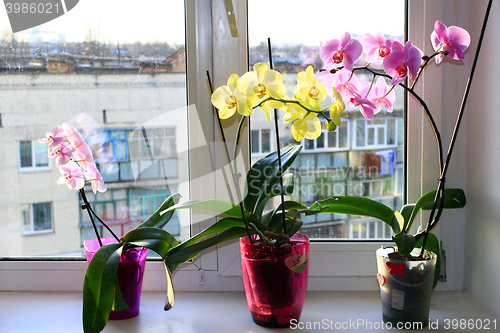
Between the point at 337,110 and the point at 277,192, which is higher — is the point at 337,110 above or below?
above

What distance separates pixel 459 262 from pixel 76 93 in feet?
4.05

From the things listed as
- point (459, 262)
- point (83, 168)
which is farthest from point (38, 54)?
point (459, 262)

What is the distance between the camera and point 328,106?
0.83 metres

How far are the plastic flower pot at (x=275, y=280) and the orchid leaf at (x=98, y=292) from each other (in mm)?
294

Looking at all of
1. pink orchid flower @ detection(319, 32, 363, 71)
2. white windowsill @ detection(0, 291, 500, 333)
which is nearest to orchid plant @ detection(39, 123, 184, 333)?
white windowsill @ detection(0, 291, 500, 333)

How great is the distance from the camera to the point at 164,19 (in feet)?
3.64

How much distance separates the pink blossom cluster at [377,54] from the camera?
0.73 meters

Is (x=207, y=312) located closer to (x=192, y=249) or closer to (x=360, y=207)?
(x=192, y=249)

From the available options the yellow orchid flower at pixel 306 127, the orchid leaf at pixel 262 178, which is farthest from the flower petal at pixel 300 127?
the orchid leaf at pixel 262 178

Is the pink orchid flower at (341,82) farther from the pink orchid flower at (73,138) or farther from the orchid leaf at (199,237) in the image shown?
the pink orchid flower at (73,138)

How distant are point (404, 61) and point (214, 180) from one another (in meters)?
0.60

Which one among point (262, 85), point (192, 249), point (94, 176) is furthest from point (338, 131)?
point (94, 176)

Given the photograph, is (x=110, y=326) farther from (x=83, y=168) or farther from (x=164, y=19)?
(x=164, y=19)

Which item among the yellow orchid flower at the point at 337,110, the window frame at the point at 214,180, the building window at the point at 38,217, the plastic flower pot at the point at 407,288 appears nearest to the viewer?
the yellow orchid flower at the point at 337,110
